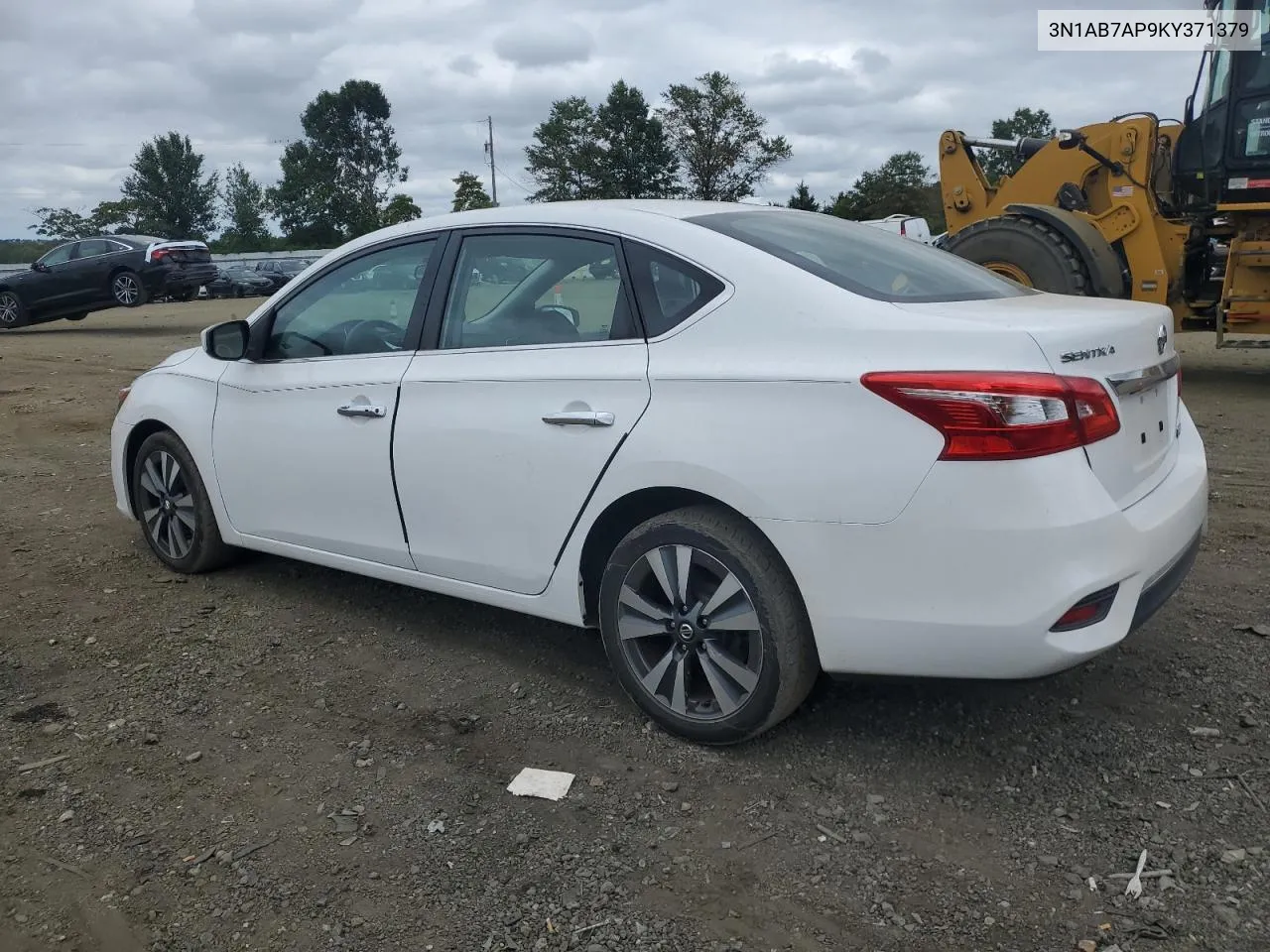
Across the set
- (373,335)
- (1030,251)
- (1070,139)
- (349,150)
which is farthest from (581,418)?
(349,150)

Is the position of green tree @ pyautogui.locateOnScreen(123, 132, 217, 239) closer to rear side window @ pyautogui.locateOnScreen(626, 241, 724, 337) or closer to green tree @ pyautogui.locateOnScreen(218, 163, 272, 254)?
green tree @ pyautogui.locateOnScreen(218, 163, 272, 254)

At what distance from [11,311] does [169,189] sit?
5792cm

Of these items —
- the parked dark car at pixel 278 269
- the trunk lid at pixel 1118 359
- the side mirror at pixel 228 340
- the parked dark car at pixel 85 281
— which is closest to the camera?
the trunk lid at pixel 1118 359

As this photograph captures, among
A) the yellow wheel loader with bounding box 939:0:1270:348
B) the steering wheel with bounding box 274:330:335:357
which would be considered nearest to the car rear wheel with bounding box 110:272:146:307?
the yellow wheel loader with bounding box 939:0:1270:348

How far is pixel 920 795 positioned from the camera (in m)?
2.95

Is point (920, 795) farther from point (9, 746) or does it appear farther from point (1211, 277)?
point (1211, 277)

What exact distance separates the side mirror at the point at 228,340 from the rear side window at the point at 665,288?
6.37 ft

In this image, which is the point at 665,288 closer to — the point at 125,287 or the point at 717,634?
the point at 717,634

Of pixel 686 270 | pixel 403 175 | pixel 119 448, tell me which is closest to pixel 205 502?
pixel 119 448

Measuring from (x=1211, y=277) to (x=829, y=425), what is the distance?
903 centimetres

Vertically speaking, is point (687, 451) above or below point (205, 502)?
above

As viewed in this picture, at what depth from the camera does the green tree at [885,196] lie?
6631 cm

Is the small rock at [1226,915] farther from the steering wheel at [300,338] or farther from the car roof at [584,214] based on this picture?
the steering wheel at [300,338]

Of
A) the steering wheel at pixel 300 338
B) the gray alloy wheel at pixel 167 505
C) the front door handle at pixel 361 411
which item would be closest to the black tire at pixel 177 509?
the gray alloy wheel at pixel 167 505
